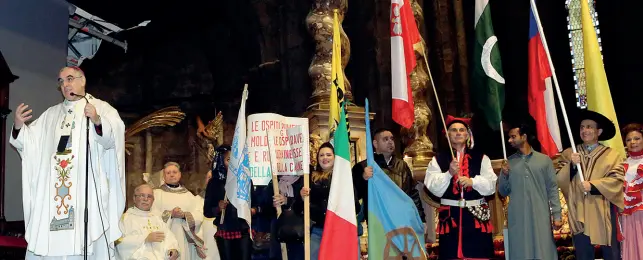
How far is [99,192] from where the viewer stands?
654cm

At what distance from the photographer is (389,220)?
7.36m

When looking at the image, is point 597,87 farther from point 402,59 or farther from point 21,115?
point 21,115

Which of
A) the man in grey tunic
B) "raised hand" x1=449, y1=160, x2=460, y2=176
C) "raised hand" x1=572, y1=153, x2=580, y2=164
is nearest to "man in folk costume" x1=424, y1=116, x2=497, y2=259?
"raised hand" x1=449, y1=160, x2=460, y2=176

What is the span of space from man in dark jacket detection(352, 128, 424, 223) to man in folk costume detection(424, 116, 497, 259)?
479mm

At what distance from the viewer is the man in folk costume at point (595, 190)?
7191 mm

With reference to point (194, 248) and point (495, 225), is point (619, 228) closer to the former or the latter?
point (495, 225)

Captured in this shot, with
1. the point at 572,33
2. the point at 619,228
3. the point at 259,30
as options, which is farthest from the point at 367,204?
the point at 259,30

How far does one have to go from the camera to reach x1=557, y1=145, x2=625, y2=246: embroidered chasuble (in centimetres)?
719

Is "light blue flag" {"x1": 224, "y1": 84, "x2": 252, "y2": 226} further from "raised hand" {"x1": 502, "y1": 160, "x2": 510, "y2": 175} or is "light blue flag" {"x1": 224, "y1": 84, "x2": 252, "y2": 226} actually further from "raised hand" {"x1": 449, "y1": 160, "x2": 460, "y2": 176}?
"raised hand" {"x1": 502, "y1": 160, "x2": 510, "y2": 175}

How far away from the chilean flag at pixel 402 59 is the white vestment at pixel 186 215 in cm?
260

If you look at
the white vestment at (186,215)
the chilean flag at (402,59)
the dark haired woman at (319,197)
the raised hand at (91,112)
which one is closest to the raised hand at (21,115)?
the raised hand at (91,112)

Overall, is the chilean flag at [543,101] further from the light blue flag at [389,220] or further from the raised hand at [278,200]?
the raised hand at [278,200]

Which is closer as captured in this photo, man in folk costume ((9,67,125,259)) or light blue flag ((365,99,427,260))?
man in folk costume ((9,67,125,259))

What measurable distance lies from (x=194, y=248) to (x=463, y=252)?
3.46 meters
